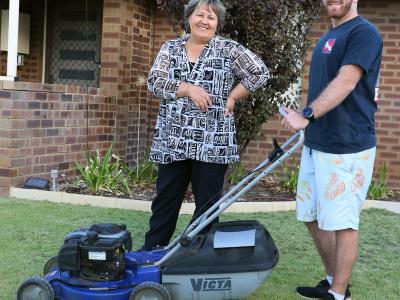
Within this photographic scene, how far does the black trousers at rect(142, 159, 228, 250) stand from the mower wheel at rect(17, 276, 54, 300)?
84 centimetres

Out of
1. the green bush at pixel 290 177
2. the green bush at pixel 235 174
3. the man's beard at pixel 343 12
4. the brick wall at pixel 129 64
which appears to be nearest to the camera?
the man's beard at pixel 343 12

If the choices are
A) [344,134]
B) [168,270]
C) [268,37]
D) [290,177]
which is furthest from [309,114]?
[290,177]

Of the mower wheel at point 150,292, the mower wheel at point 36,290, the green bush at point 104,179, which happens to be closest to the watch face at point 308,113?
the mower wheel at point 150,292

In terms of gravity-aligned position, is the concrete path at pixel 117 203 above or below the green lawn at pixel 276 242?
above

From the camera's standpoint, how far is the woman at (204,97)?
3545 mm

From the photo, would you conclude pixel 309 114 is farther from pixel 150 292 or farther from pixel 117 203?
pixel 117 203

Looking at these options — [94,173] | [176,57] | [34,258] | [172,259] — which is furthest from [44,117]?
[172,259]

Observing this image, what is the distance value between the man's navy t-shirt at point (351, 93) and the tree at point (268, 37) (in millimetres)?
2757

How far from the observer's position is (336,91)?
2.96 meters

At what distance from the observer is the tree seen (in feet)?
19.6

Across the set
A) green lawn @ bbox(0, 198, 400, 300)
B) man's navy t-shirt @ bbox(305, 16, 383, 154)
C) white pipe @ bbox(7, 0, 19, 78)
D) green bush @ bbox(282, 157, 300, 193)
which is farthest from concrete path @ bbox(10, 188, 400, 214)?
man's navy t-shirt @ bbox(305, 16, 383, 154)

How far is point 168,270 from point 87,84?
628cm

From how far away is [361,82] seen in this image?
10.3 feet

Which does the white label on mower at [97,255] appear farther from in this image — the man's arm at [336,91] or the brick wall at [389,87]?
the brick wall at [389,87]
